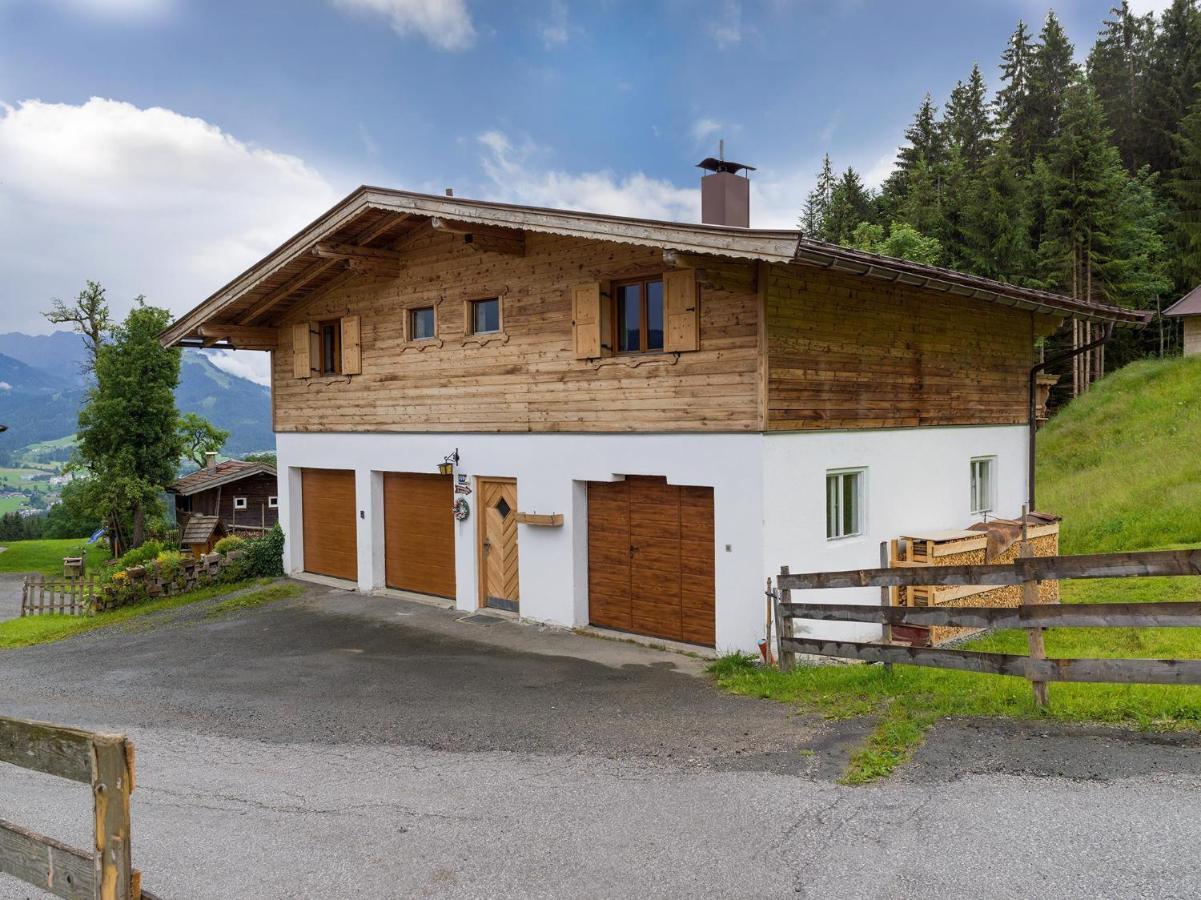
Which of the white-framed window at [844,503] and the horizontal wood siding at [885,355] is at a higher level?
the horizontal wood siding at [885,355]

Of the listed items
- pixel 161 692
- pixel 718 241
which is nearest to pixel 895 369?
pixel 718 241

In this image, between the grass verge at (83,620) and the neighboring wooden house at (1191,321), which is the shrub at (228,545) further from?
the neighboring wooden house at (1191,321)

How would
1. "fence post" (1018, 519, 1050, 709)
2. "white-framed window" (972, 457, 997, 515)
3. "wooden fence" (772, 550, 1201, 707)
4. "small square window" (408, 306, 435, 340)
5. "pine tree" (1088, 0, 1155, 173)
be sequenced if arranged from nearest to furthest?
"wooden fence" (772, 550, 1201, 707)
"fence post" (1018, 519, 1050, 709)
"small square window" (408, 306, 435, 340)
"white-framed window" (972, 457, 997, 515)
"pine tree" (1088, 0, 1155, 173)

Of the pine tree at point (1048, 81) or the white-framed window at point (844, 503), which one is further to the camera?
the pine tree at point (1048, 81)

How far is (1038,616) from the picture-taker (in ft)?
20.8

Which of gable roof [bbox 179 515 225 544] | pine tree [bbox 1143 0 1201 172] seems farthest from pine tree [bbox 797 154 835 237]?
gable roof [bbox 179 515 225 544]

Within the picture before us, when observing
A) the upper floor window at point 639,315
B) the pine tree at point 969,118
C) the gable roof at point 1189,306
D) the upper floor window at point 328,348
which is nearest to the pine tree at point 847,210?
the pine tree at point 969,118

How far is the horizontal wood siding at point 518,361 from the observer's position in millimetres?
10641

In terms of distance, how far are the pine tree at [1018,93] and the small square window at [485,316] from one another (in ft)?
127

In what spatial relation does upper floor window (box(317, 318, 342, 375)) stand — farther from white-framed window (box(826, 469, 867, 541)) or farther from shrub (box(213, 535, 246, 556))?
white-framed window (box(826, 469, 867, 541))

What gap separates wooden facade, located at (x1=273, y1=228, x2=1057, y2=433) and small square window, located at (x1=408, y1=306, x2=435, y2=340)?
10 centimetres

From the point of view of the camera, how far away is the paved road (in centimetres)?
450

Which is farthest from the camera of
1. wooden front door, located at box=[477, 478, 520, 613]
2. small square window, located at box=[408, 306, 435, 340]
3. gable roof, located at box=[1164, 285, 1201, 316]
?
gable roof, located at box=[1164, 285, 1201, 316]

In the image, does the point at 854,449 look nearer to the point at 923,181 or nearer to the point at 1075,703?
the point at 1075,703
